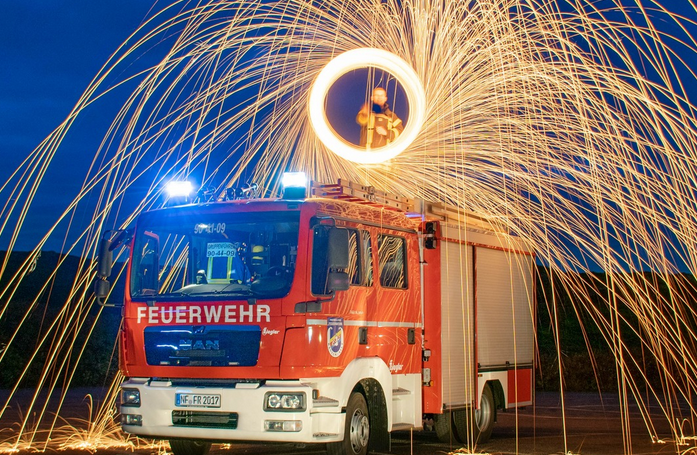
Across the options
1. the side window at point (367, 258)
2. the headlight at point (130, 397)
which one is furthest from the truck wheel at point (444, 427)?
the headlight at point (130, 397)

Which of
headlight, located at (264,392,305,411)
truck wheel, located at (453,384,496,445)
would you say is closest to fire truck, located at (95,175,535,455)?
headlight, located at (264,392,305,411)

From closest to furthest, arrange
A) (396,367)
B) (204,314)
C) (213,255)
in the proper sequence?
1. (204,314)
2. (213,255)
3. (396,367)

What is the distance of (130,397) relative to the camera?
33.6 feet

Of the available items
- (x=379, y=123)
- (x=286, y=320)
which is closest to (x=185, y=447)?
(x=286, y=320)

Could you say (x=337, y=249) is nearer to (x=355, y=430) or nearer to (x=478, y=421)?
(x=355, y=430)

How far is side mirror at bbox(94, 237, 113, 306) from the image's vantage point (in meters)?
10.6

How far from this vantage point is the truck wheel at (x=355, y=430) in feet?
32.8

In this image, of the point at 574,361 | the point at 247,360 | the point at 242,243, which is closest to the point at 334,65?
the point at 242,243

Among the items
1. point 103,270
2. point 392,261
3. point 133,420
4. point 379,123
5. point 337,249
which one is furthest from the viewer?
point 379,123

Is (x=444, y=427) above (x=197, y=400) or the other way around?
the other way around

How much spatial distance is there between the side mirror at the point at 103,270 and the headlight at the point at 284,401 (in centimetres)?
244

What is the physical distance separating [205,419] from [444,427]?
450 centimetres

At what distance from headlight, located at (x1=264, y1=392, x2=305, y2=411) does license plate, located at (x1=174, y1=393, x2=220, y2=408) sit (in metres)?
0.57

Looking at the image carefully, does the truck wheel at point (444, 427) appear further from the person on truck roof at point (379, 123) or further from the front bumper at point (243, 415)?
the person on truck roof at point (379, 123)
